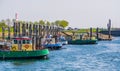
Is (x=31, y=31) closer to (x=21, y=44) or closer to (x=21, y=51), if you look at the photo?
(x=21, y=44)

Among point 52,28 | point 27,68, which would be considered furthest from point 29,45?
point 52,28

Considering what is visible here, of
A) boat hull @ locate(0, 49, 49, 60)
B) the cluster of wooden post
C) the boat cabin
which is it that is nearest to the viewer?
boat hull @ locate(0, 49, 49, 60)

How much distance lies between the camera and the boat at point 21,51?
84.6 meters

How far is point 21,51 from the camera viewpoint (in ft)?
277

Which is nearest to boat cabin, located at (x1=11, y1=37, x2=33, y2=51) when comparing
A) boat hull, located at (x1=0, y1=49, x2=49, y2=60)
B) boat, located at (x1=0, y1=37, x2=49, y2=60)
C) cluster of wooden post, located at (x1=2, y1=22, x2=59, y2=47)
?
boat, located at (x1=0, y1=37, x2=49, y2=60)

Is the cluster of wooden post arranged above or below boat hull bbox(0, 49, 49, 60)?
above

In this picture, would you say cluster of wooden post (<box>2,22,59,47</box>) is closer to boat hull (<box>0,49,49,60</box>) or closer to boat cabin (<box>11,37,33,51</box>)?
boat cabin (<box>11,37,33,51</box>)

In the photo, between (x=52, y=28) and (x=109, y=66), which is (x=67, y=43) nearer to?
(x=52, y=28)

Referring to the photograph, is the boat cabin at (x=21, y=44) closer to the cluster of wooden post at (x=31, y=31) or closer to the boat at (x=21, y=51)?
the boat at (x=21, y=51)

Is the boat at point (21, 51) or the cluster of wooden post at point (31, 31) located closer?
the boat at point (21, 51)

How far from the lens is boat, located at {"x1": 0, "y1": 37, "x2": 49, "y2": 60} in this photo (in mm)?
84562

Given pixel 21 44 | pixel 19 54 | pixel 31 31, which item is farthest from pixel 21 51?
pixel 31 31

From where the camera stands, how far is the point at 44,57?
88.4 m

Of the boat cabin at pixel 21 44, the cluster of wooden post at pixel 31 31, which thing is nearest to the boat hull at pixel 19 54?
the boat cabin at pixel 21 44
